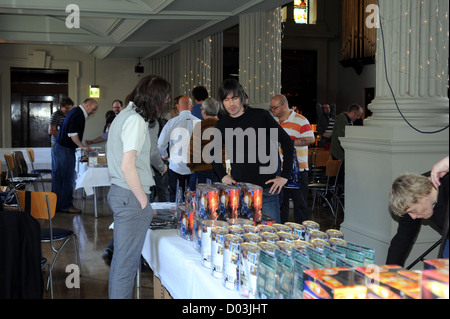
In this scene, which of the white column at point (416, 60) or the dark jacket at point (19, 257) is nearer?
the dark jacket at point (19, 257)

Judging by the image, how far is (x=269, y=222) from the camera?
281cm

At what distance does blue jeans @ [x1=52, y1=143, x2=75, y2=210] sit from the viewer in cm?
771

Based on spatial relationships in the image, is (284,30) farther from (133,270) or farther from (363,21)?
(133,270)

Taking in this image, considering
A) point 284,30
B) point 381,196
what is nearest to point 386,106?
point 381,196

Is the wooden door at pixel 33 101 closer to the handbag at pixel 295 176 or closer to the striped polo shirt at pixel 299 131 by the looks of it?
the striped polo shirt at pixel 299 131

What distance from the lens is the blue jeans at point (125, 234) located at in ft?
9.76

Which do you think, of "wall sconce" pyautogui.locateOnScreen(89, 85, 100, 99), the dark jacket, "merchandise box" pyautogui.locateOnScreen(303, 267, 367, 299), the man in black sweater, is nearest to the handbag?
the man in black sweater

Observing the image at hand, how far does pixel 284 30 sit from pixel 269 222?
13.6 meters

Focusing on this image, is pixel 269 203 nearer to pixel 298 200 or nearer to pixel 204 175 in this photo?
pixel 204 175

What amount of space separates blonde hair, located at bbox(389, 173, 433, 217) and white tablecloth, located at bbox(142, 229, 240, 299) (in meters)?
0.80

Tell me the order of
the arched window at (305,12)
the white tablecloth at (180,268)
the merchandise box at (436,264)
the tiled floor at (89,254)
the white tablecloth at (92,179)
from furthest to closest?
the arched window at (305,12) < the white tablecloth at (92,179) < the tiled floor at (89,254) < the white tablecloth at (180,268) < the merchandise box at (436,264)

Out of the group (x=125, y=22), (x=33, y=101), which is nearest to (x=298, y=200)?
(x=125, y=22)

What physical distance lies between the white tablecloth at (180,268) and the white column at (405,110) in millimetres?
1846

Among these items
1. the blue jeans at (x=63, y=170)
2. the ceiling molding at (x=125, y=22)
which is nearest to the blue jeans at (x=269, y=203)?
the ceiling molding at (x=125, y=22)
